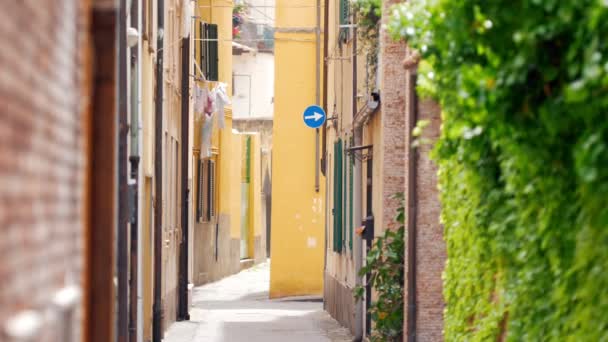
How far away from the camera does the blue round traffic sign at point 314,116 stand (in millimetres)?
25125

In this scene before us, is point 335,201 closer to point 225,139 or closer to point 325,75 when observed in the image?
point 325,75

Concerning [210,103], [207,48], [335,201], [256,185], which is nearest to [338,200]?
[335,201]

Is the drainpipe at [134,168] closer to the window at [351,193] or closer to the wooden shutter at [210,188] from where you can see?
the window at [351,193]

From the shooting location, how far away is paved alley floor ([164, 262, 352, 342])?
19.9m

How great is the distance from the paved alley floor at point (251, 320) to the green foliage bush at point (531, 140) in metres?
11.4

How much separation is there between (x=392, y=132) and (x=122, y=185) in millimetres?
3786

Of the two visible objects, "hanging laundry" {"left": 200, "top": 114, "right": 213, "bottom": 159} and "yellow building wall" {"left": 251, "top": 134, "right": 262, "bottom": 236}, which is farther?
"yellow building wall" {"left": 251, "top": 134, "right": 262, "bottom": 236}

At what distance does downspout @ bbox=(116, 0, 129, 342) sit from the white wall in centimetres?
4164

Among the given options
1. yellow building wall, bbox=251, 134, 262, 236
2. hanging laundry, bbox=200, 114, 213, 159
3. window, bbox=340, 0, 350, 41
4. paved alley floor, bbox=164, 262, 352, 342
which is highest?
window, bbox=340, 0, 350, 41

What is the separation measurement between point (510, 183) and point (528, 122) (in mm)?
676

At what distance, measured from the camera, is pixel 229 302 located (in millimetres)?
29750

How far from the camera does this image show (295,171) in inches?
1202

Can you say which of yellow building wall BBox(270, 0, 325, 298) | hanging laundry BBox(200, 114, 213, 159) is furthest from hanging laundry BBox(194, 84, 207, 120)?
yellow building wall BBox(270, 0, 325, 298)

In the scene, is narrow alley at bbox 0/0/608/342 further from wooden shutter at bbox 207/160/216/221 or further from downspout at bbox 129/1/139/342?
wooden shutter at bbox 207/160/216/221
